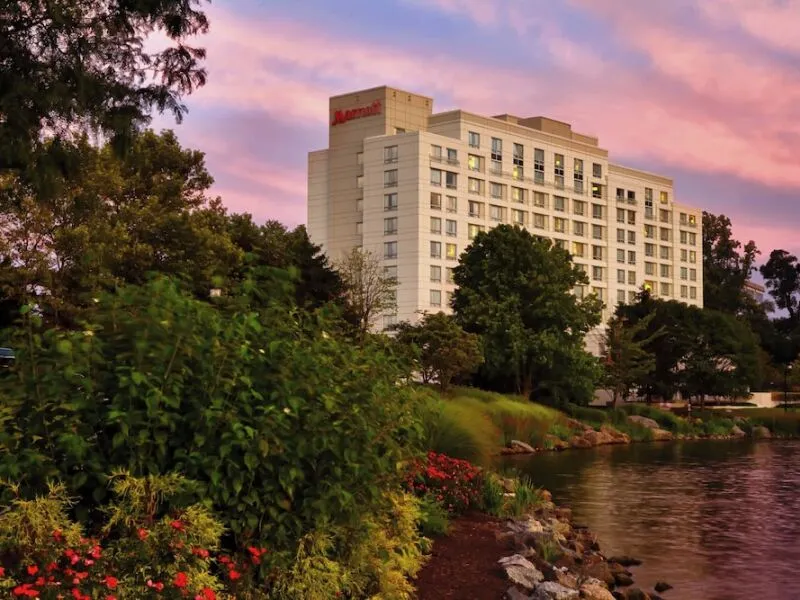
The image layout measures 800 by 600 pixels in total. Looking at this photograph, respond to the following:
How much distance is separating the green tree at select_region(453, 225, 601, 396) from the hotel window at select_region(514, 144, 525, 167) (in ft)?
186

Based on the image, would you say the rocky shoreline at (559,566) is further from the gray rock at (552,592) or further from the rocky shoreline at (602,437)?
the rocky shoreline at (602,437)

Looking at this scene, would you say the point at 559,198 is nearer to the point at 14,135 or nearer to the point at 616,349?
the point at 616,349

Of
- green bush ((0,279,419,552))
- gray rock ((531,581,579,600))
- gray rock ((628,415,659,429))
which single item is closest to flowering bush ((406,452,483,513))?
gray rock ((531,581,579,600))

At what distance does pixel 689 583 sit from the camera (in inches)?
676

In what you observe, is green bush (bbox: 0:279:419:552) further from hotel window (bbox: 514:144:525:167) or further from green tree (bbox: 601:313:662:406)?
hotel window (bbox: 514:144:525:167)

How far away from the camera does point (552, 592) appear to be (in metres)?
12.5

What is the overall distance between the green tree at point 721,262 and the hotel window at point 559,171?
38757 millimetres

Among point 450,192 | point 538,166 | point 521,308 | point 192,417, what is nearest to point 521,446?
point 521,308

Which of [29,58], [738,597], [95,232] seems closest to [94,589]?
[29,58]

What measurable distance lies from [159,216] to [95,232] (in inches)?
255

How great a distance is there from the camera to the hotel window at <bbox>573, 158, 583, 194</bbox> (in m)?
138

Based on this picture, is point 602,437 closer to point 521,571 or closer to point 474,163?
point 521,571

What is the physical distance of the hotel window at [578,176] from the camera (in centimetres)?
13762

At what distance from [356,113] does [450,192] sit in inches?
629
